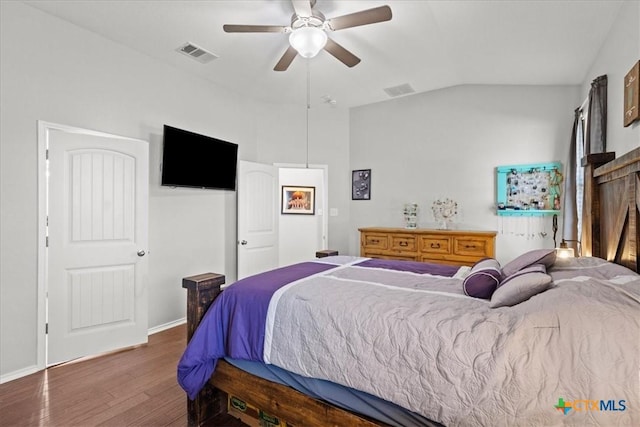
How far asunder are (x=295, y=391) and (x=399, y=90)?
3928 millimetres

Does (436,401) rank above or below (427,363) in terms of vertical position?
below

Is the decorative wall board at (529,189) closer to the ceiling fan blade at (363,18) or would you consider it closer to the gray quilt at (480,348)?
the gray quilt at (480,348)

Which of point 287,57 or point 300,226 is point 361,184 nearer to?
point 300,226

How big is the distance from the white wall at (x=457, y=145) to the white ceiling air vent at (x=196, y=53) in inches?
95.6

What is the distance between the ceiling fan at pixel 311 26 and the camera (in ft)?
7.06

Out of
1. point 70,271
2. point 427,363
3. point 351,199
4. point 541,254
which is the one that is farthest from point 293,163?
point 427,363

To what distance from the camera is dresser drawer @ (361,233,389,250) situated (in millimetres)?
4328

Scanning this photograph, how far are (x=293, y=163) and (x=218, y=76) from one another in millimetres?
1655

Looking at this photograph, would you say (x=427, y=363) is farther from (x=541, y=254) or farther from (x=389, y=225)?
(x=389, y=225)

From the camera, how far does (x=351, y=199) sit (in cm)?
520

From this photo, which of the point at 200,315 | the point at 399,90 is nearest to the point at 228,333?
the point at 200,315

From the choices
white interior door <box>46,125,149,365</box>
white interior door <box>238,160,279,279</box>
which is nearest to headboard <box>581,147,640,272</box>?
white interior door <box>238,160,279,279</box>

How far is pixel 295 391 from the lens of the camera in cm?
159

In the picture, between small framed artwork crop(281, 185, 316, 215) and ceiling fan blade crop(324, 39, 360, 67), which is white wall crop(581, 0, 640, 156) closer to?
ceiling fan blade crop(324, 39, 360, 67)
